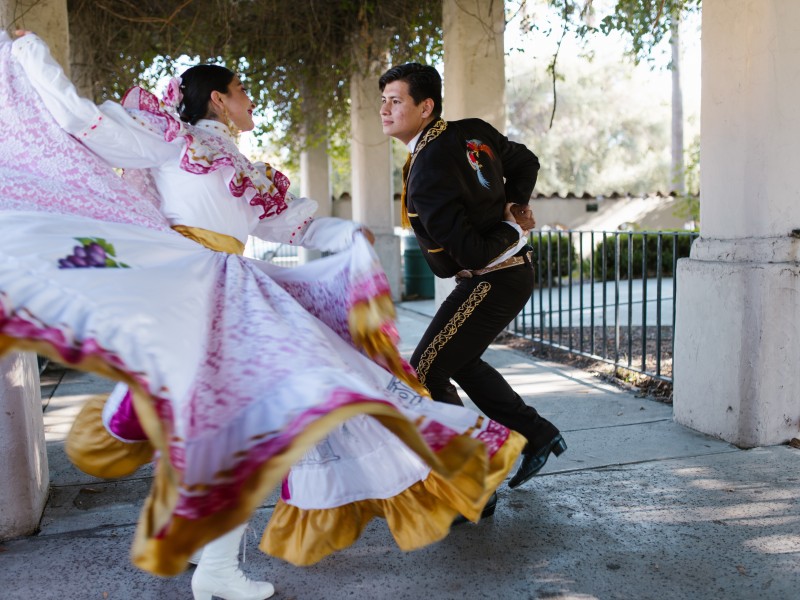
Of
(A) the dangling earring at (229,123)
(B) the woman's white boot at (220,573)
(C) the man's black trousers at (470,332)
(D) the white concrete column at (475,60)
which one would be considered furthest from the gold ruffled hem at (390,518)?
(D) the white concrete column at (475,60)

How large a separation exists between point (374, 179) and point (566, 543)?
8.43m

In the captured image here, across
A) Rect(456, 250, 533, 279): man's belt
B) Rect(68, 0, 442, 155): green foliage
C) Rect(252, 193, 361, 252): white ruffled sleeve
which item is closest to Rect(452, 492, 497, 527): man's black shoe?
Rect(456, 250, 533, 279): man's belt

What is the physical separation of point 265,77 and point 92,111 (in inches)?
307

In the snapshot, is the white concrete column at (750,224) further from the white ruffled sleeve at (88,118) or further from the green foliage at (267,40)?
the green foliage at (267,40)

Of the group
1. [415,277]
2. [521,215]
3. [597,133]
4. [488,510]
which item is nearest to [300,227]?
[521,215]

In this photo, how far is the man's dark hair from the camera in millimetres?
3303

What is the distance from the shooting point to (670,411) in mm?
4918

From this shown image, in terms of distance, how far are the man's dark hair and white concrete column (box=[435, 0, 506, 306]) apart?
3.75 m

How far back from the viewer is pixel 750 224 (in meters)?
4.04

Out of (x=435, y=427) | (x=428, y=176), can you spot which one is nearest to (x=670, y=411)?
(x=428, y=176)

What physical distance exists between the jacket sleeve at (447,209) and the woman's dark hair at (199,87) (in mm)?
829

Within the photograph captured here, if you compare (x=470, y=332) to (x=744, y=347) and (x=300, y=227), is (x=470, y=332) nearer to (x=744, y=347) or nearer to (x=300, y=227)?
(x=300, y=227)

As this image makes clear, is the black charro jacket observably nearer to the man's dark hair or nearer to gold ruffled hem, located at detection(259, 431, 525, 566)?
the man's dark hair

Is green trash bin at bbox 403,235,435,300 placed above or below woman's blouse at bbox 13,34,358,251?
below
